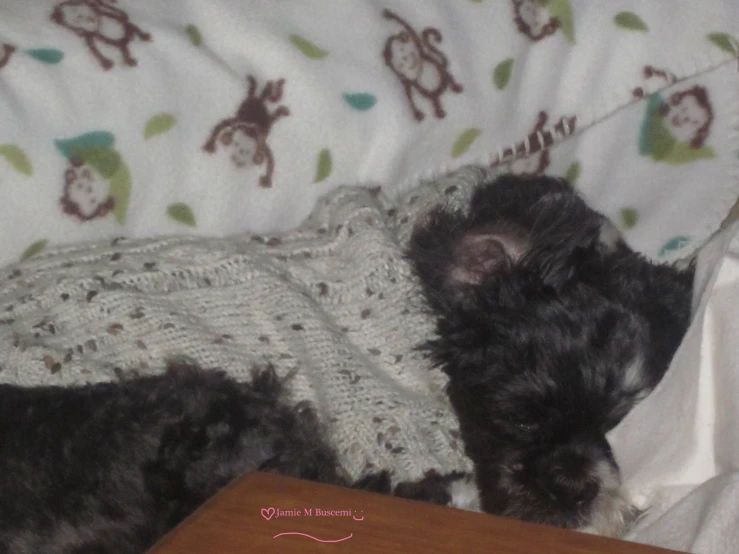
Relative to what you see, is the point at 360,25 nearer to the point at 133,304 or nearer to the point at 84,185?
the point at 84,185

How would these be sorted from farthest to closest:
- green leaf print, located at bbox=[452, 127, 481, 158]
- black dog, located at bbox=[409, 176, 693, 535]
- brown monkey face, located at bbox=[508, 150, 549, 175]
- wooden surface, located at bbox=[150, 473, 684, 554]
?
brown monkey face, located at bbox=[508, 150, 549, 175]
green leaf print, located at bbox=[452, 127, 481, 158]
black dog, located at bbox=[409, 176, 693, 535]
wooden surface, located at bbox=[150, 473, 684, 554]

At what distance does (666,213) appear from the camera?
2717 mm

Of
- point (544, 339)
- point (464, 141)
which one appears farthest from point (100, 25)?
point (544, 339)

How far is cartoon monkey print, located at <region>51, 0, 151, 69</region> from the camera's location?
213 centimetres

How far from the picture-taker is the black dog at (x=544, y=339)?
189 cm

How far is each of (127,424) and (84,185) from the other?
67 centimetres

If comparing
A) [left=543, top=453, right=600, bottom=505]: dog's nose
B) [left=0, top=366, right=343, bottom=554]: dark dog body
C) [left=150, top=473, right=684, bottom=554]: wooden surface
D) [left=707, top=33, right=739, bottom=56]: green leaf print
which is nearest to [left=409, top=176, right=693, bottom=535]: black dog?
[left=543, top=453, right=600, bottom=505]: dog's nose

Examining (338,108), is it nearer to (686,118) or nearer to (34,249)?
(34,249)

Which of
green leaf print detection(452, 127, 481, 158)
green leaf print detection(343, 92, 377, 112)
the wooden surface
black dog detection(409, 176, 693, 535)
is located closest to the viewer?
the wooden surface

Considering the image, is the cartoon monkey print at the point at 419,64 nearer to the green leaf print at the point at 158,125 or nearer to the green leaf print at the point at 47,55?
the green leaf print at the point at 158,125

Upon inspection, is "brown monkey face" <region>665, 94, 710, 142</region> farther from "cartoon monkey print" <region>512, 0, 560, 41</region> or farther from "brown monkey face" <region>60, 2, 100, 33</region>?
"brown monkey face" <region>60, 2, 100, 33</region>

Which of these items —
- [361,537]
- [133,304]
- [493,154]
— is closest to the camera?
[361,537]

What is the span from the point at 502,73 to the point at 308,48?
2.01 feet

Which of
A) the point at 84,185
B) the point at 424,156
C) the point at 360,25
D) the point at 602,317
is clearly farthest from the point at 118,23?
the point at 602,317
